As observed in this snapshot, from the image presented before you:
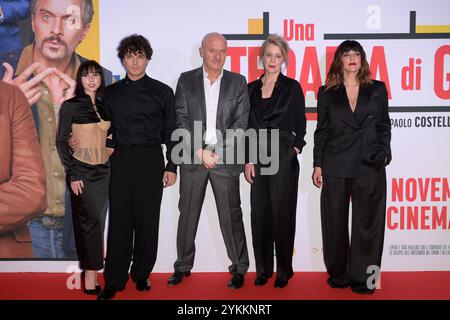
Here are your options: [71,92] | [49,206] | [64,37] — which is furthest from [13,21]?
[49,206]

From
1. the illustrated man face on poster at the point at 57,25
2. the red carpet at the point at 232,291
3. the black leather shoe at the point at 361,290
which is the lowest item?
the red carpet at the point at 232,291

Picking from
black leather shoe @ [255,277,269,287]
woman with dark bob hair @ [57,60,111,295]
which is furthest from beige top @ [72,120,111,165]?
black leather shoe @ [255,277,269,287]

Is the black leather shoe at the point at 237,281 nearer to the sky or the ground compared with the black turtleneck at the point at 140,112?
nearer to the ground

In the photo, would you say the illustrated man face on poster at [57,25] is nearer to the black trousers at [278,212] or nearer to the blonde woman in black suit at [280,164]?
the blonde woman in black suit at [280,164]

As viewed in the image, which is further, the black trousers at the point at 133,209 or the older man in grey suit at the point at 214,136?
the older man in grey suit at the point at 214,136

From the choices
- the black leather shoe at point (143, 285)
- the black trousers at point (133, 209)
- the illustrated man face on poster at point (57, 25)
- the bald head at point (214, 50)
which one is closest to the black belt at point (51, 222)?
the black trousers at point (133, 209)

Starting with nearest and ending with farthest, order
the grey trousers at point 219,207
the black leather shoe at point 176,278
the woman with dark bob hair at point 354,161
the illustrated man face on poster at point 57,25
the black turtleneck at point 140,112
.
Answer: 1. the black turtleneck at point 140,112
2. the woman with dark bob hair at point 354,161
3. the grey trousers at point 219,207
4. the black leather shoe at point 176,278
5. the illustrated man face on poster at point 57,25

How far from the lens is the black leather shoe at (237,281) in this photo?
349 centimetres

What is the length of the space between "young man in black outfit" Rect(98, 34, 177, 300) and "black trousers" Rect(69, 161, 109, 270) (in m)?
0.09

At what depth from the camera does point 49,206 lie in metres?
3.86

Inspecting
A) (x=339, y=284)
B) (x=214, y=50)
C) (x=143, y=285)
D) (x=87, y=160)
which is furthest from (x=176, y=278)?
(x=214, y=50)

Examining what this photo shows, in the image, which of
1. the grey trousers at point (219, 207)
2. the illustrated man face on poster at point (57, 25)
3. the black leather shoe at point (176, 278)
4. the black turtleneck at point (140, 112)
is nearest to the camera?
the black turtleneck at point (140, 112)

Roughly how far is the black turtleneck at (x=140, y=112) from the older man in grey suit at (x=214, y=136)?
0.48ft

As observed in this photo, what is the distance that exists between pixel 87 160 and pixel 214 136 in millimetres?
966
